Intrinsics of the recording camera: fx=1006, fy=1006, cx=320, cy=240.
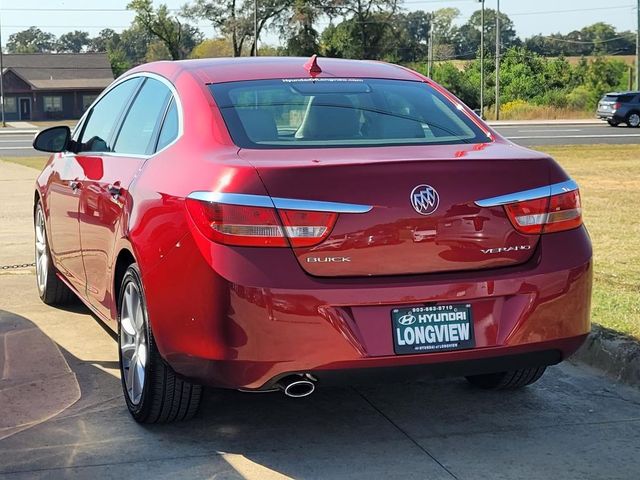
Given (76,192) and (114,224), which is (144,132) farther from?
(76,192)

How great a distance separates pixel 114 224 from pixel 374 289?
62.6 inches

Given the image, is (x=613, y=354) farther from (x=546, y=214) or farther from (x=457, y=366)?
(x=457, y=366)

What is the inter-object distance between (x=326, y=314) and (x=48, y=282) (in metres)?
3.73

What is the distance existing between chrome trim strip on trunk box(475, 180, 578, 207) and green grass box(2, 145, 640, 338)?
1707 millimetres

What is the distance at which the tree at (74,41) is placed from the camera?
170m

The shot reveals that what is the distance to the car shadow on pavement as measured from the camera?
4.09m

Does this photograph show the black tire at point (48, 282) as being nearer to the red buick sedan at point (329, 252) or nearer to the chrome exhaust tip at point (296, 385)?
the red buick sedan at point (329, 252)

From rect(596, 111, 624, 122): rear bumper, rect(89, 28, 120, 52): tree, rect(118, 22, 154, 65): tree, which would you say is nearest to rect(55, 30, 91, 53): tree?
rect(89, 28, 120, 52): tree

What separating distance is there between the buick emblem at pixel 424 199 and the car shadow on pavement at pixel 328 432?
105 cm

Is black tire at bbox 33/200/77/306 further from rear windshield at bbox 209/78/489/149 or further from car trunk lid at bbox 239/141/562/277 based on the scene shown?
car trunk lid at bbox 239/141/562/277

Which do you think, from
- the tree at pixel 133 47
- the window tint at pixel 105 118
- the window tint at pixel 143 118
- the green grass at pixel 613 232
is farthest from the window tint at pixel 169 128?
the tree at pixel 133 47

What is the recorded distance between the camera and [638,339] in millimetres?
5508

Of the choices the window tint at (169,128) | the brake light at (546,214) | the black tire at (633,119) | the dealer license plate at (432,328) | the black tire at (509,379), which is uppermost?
the window tint at (169,128)

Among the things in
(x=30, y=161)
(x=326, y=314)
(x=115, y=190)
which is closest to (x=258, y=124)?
(x=115, y=190)
